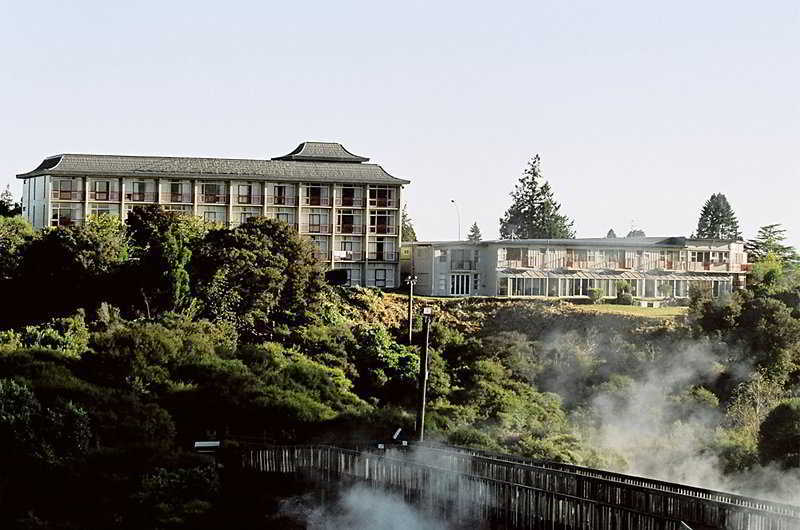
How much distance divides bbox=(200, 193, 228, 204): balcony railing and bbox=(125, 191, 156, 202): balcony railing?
2.39 m

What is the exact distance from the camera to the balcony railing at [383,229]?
187ft

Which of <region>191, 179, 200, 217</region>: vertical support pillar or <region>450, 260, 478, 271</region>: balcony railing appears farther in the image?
<region>191, 179, 200, 217</region>: vertical support pillar

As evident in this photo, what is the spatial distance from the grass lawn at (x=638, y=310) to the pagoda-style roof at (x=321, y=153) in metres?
17.1

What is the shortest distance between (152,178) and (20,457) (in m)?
31.7

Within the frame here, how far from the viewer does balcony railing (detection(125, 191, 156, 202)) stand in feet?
180

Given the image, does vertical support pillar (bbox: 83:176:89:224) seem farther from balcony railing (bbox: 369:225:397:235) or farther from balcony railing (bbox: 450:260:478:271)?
balcony railing (bbox: 450:260:478:271)

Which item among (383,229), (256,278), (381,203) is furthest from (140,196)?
(256,278)

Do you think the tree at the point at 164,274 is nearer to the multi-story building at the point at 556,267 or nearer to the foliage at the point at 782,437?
the multi-story building at the point at 556,267

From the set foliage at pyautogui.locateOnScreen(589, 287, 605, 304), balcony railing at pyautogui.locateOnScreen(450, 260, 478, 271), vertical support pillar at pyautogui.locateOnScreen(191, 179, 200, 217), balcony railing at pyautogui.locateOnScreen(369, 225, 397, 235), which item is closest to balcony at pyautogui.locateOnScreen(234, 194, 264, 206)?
vertical support pillar at pyautogui.locateOnScreen(191, 179, 200, 217)

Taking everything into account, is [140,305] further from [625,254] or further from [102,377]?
[625,254]

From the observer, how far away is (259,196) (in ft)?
185

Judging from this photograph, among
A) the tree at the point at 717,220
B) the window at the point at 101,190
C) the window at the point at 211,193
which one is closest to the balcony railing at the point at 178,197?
the window at the point at 211,193

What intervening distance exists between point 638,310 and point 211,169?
22.2 m

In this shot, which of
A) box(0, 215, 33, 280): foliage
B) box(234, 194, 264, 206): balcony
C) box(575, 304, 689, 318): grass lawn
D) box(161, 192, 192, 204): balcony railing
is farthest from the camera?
box(234, 194, 264, 206): balcony
